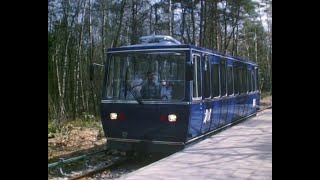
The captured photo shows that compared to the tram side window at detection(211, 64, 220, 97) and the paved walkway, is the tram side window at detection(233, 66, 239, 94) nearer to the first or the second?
the tram side window at detection(211, 64, 220, 97)

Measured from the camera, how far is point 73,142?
1063 cm

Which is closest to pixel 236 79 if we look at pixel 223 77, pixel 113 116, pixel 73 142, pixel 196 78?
pixel 223 77

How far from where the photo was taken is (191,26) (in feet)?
40.8

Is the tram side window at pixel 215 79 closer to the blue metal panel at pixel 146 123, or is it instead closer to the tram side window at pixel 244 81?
the blue metal panel at pixel 146 123

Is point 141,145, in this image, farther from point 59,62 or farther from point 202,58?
point 59,62

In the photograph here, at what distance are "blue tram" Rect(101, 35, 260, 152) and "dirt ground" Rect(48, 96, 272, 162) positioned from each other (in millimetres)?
1706

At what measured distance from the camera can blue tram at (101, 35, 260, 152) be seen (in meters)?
7.68

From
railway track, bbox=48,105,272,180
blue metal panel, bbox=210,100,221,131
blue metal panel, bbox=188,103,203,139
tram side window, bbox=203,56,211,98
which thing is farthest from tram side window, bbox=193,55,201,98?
railway track, bbox=48,105,272,180

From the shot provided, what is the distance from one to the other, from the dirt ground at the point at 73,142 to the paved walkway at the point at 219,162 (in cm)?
163

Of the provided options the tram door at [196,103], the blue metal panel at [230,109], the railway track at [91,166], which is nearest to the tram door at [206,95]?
the tram door at [196,103]

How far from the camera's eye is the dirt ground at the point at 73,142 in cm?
941

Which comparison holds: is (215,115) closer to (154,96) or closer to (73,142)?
(154,96)
